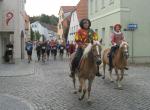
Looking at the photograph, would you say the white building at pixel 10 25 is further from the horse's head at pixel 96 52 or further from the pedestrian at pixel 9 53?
the horse's head at pixel 96 52

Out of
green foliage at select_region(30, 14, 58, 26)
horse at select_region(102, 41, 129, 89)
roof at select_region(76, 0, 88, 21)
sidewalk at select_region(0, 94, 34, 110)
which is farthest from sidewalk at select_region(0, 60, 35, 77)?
green foliage at select_region(30, 14, 58, 26)

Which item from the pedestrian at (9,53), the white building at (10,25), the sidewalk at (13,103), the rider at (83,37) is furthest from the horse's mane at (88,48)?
the white building at (10,25)

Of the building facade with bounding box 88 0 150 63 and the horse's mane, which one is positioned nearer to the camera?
the horse's mane

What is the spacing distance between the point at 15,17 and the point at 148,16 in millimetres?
11597

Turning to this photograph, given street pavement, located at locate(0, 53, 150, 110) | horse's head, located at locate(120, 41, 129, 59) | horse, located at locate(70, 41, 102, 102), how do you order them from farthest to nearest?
horse's head, located at locate(120, 41, 129, 59)
horse, located at locate(70, 41, 102, 102)
street pavement, located at locate(0, 53, 150, 110)

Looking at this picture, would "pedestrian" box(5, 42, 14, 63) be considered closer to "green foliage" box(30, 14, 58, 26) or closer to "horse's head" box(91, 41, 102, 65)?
"horse's head" box(91, 41, 102, 65)

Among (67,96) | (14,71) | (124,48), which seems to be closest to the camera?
(67,96)

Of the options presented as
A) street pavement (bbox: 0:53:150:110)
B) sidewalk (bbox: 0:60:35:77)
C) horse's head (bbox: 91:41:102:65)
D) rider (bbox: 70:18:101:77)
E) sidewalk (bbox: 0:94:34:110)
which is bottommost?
sidewalk (bbox: 0:60:35:77)

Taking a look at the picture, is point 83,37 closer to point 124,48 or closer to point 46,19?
point 124,48

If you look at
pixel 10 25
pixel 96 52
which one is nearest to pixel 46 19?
pixel 10 25

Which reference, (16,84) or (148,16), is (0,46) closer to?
(148,16)

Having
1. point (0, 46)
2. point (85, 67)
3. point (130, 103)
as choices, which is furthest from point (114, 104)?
point (0, 46)

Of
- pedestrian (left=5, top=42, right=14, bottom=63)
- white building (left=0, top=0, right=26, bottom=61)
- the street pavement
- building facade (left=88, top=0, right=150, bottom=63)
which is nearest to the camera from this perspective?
the street pavement

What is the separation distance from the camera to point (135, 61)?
30.4 meters
